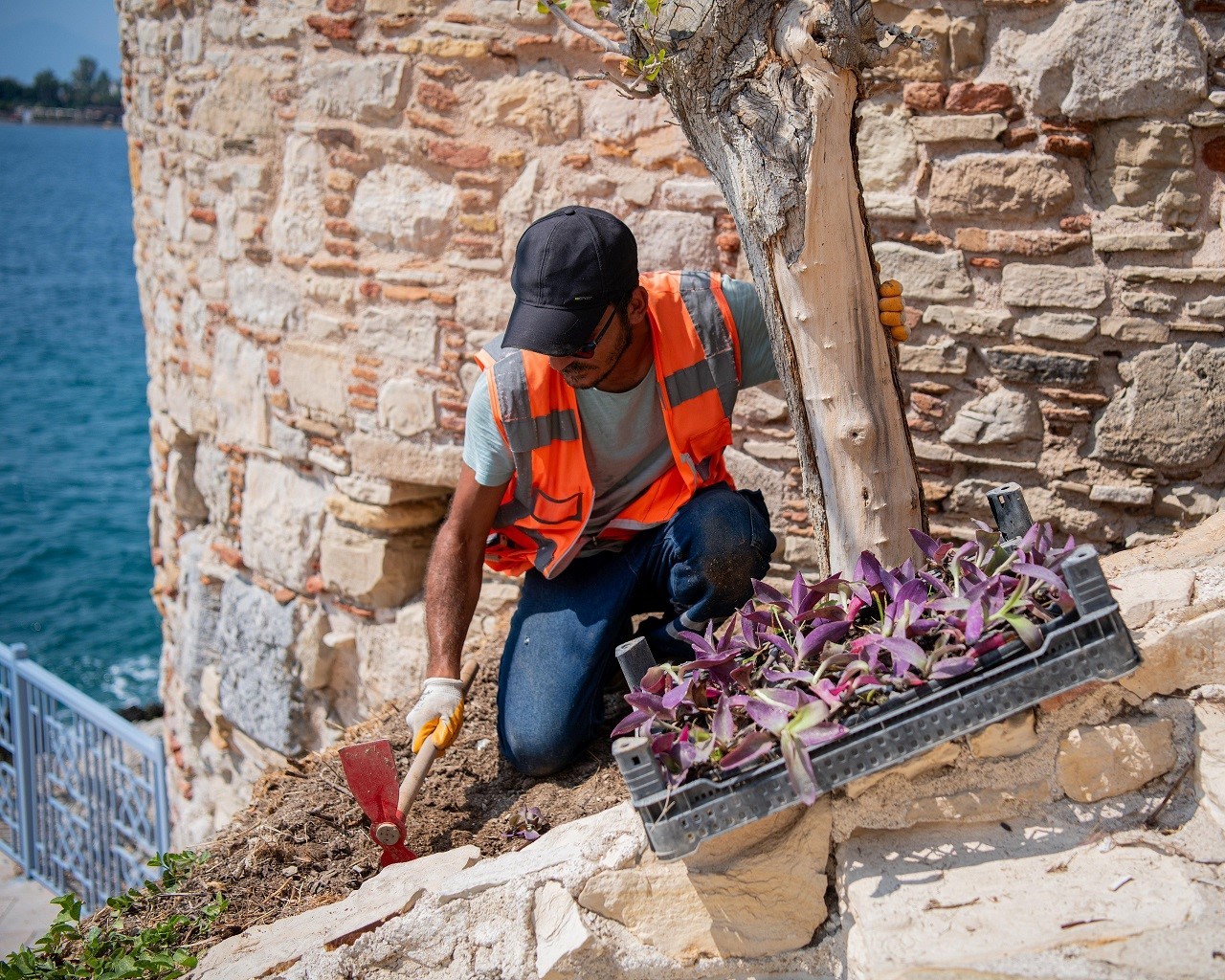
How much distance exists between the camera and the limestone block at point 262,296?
4.08m

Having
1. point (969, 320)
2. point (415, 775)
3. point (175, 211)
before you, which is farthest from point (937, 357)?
point (175, 211)

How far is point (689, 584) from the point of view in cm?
276

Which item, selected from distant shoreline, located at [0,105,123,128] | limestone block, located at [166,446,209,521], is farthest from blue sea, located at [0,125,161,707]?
distant shoreline, located at [0,105,123,128]

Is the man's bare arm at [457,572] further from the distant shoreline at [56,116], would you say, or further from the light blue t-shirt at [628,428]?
the distant shoreline at [56,116]

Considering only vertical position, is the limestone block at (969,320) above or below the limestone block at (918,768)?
above

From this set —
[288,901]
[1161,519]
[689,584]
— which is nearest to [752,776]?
[689,584]

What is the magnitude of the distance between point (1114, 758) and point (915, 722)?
0.38 m

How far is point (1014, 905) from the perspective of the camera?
5.60 ft

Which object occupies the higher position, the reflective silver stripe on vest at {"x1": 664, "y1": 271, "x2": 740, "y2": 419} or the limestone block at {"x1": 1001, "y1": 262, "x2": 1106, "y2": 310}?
the limestone block at {"x1": 1001, "y1": 262, "x2": 1106, "y2": 310}

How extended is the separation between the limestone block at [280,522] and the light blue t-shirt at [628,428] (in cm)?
163

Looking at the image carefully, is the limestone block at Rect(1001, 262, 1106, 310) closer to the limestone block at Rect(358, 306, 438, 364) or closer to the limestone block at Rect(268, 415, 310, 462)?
the limestone block at Rect(358, 306, 438, 364)

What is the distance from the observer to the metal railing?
209 inches

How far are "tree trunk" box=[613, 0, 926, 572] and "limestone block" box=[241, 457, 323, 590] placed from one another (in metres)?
2.48

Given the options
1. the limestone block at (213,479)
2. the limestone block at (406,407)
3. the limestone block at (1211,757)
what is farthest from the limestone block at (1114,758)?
the limestone block at (213,479)
